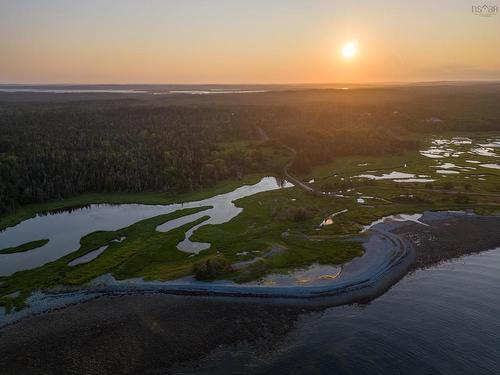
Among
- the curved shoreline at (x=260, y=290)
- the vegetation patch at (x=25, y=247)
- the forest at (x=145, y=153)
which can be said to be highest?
the forest at (x=145, y=153)

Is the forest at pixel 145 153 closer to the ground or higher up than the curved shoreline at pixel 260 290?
higher up

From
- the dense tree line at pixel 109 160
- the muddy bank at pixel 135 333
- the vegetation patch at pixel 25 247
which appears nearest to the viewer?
the muddy bank at pixel 135 333

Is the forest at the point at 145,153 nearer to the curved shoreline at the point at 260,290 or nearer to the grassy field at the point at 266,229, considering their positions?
the grassy field at the point at 266,229

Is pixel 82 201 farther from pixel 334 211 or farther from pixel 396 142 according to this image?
pixel 396 142

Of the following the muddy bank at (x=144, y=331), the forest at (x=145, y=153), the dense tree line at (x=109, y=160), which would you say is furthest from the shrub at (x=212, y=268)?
the dense tree line at (x=109, y=160)

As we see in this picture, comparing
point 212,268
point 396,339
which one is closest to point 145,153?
point 212,268

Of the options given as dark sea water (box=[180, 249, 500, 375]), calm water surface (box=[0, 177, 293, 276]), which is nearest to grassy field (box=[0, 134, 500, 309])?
calm water surface (box=[0, 177, 293, 276])

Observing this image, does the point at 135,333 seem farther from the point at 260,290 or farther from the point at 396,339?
the point at 396,339

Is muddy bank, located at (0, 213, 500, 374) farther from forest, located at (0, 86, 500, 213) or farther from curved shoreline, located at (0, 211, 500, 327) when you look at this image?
forest, located at (0, 86, 500, 213)
